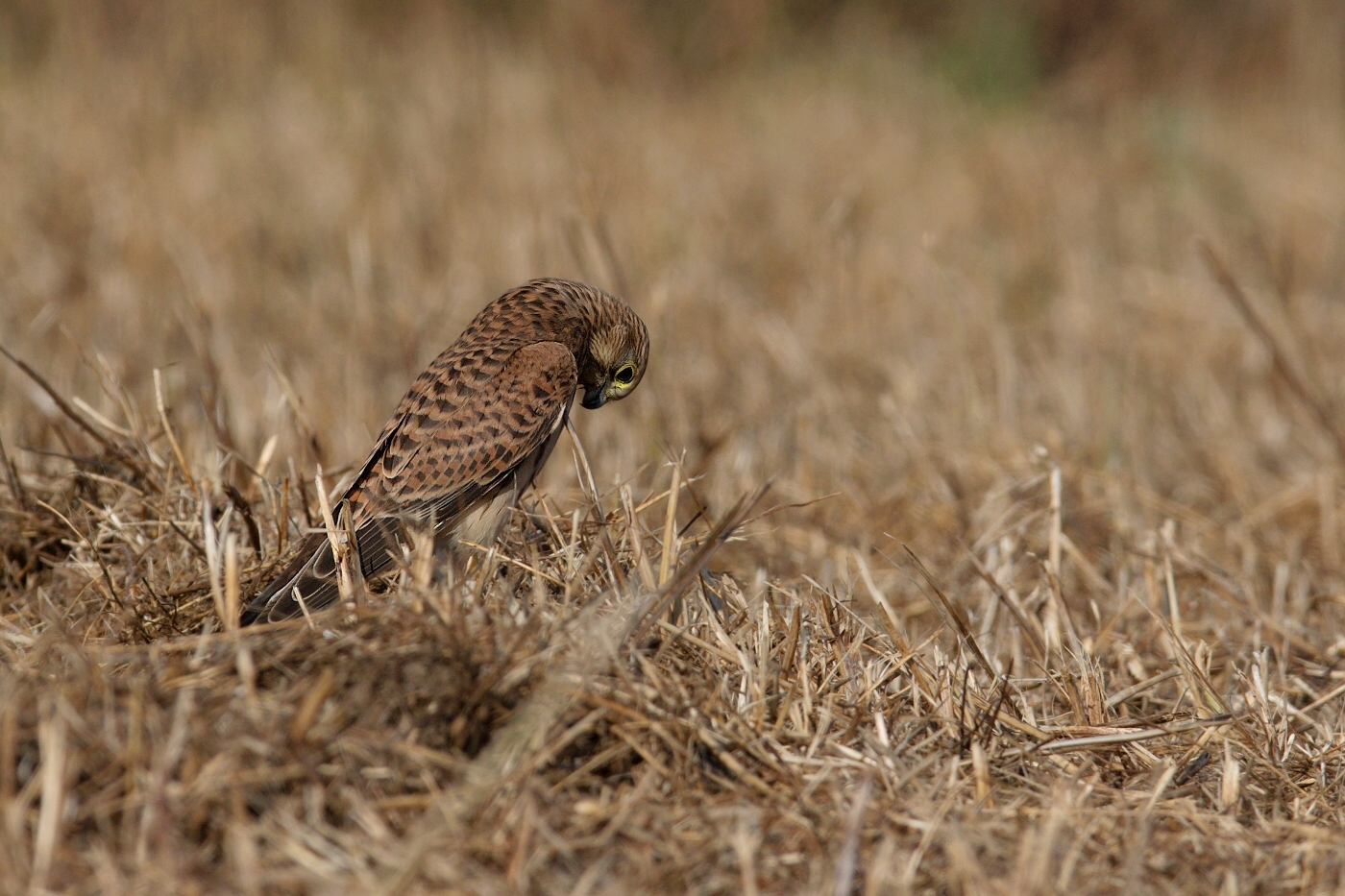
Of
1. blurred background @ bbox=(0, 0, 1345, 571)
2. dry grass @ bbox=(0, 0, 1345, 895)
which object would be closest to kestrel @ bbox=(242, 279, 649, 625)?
dry grass @ bbox=(0, 0, 1345, 895)

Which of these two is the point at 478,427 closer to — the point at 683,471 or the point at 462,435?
the point at 462,435

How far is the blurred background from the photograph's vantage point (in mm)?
4641

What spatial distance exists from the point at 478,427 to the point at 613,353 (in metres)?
0.50

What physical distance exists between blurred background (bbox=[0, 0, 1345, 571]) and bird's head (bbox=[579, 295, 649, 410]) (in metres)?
0.38

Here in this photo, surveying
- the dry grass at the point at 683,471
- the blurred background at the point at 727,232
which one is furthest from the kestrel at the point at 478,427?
the blurred background at the point at 727,232

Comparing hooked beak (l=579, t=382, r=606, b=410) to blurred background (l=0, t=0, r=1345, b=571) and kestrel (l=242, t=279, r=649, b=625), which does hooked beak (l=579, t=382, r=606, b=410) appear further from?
blurred background (l=0, t=0, r=1345, b=571)

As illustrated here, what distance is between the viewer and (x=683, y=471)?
10.7ft

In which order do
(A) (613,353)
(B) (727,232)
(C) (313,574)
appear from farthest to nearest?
(B) (727,232), (A) (613,353), (C) (313,574)

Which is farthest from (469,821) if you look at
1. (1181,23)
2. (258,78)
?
(1181,23)

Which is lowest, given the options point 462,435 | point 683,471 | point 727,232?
point 727,232

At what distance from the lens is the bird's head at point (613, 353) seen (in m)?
3.54

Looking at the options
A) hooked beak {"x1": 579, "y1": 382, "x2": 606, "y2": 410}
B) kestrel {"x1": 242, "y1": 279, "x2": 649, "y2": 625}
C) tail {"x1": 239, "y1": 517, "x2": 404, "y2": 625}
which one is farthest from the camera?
hooked beak {"x1": 579, "y1": 382, "x2": 606, "y2": 410}

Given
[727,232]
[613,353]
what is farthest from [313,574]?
→ [727,232]

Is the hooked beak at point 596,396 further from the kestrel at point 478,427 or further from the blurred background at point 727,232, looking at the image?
the blurred background at point 727,232
